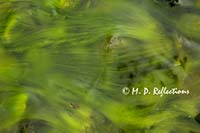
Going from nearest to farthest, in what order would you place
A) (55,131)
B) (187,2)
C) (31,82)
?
(55,131) → (31,82) → (187,2)

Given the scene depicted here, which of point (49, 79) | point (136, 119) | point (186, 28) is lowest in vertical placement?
point (136, 119)

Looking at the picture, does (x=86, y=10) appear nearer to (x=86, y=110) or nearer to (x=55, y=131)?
(x=86, y=110)

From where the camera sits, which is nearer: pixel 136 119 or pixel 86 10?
pixel 136 119

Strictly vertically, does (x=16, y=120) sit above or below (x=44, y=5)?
below

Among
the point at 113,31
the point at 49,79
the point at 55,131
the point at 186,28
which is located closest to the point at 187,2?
the point at 186,28

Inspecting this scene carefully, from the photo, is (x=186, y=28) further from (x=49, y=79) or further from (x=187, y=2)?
(x=49, y=79)

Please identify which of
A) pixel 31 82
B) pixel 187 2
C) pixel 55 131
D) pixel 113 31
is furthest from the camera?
pixel 187 2
